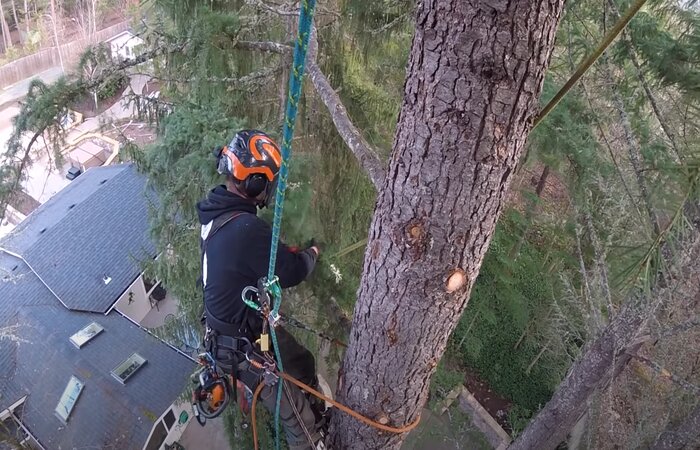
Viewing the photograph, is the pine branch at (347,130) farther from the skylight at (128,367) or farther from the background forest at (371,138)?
the skylight at (128,367)

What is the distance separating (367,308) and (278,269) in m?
0.66

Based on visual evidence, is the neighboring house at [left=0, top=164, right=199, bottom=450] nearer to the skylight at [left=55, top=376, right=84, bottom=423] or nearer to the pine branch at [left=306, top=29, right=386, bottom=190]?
the skylight at [left=55, top=376, right=84, bottom=423]

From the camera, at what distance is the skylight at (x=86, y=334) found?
7.53 m

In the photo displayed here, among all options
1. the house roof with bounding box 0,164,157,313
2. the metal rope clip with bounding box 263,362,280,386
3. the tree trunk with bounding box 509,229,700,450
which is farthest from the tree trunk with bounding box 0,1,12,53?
the tree trunk with bounding box 509,229,700,450

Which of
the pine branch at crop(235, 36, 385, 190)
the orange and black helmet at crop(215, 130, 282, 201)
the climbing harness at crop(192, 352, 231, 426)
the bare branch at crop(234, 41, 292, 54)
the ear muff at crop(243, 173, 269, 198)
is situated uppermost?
the pine branch at crop(235, 36, 385, 190)

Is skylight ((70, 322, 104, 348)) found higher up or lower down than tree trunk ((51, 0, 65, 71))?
higher up

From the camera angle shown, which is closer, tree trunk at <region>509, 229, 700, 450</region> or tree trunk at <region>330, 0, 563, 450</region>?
tree trunk at <region>330, 0, 563, 450</region>

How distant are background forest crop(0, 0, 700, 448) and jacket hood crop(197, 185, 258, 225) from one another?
0.32 m

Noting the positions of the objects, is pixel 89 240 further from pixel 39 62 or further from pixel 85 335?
pixel 39 62

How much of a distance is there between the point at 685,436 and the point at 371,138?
3863 mm

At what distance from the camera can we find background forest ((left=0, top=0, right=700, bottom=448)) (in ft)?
9.31

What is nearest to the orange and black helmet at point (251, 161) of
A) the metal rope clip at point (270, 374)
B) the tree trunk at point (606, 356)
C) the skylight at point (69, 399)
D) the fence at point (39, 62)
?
the metal rope clip at point (270, 374)

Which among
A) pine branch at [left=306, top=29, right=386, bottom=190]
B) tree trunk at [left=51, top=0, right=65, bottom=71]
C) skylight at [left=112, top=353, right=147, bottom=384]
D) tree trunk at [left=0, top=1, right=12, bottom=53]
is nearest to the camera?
pine branch at [left=306, top=29, right=386, bottom=190]

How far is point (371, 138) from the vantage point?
4258mm
